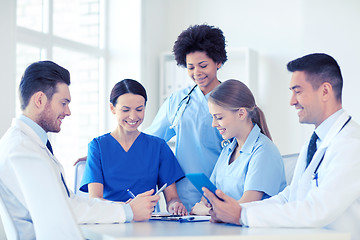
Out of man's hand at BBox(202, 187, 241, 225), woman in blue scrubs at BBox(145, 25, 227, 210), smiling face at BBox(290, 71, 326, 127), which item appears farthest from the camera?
woman in blue scrubs at BBox(145, 25, 227, 210)

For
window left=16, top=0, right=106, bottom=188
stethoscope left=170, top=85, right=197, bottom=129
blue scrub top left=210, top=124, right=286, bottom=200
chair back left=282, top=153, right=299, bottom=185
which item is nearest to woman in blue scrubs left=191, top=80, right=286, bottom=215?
blue scrub top left=210, top=124, right=286, bottom=200

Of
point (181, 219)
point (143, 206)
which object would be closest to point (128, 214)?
point (143, 206)

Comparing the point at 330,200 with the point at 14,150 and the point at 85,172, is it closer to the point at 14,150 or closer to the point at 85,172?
the point at 14,150

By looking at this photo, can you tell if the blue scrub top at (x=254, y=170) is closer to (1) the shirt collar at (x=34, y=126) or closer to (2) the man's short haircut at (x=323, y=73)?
(2) the man's short haircut at (x=323, y=73)

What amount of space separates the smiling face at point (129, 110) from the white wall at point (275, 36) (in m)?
1.99

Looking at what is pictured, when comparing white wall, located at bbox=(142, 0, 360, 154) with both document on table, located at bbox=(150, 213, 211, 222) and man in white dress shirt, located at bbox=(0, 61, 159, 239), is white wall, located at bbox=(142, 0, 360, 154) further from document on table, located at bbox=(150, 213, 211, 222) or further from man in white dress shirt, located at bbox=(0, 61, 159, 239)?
man in white dress shirt, located at bbox=(0, 61, 159, 239)

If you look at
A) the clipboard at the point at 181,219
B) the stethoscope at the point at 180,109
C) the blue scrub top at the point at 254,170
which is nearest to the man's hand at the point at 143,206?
the clipboard at the point at 181,219

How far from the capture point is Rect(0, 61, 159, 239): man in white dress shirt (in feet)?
4.97

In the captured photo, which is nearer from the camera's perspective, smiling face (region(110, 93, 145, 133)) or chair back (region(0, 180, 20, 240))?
chair back (region(0, 180, 20, 240))

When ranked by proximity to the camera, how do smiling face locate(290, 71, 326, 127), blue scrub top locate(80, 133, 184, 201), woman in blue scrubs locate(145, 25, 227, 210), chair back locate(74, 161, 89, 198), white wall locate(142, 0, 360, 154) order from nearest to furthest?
1. smiling face locate(290, 71, 326, 127)
2. blue scrub top locate(80, 133, 184, 201)
3. chair back locate(74, 161, 89, 198)
4. woman in blue scrubs locate(145, 25, 227, 210)
5. white wall locate(142, 0, 360, 154)

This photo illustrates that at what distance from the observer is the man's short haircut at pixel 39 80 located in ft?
5.79

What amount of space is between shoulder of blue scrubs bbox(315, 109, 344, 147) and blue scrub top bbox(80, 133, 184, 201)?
877mm

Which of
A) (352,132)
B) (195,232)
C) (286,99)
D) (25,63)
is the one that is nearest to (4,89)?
(25,63)

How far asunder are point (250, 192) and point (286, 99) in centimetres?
229
